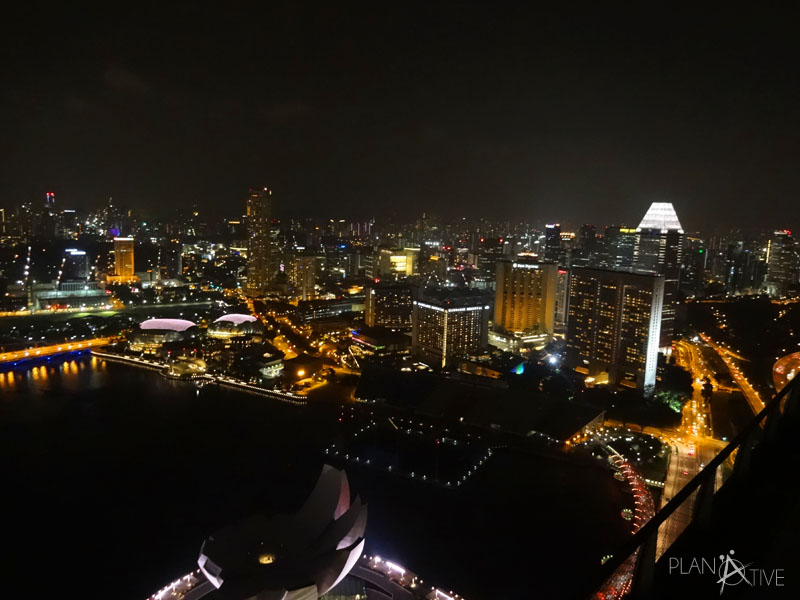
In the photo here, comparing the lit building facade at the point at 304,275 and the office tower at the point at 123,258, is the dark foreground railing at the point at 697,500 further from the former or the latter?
the office tower at the point at 123,258

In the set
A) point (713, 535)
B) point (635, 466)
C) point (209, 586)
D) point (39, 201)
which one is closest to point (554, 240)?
point (635, 466)

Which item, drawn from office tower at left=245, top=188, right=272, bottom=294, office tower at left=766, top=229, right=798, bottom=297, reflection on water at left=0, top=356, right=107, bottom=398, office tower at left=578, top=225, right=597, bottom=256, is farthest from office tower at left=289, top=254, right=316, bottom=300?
office tower at left=766, top=229, right=798, bottom=297

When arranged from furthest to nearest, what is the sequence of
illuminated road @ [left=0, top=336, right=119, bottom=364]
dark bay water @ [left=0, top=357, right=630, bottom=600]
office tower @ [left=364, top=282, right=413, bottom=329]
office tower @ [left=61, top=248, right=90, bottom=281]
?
1. office tower @ [left=61, top=248, right=90, bottom=281]
2. office tower @ [left=364, top=282, right=413, bottom=329]
3. illuminated road @ [left=0, top=336, right=119, bottom=364]
4. dark bay water @ [left=0, top=357, right=630, bottom=600]

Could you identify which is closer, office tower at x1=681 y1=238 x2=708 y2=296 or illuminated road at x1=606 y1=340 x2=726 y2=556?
illuminated road at x1=606 y1=340 x2=726 y2=556

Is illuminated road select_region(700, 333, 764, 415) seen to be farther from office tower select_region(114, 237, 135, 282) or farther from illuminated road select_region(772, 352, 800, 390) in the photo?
office tower select_region(114, 237, 135, 282)

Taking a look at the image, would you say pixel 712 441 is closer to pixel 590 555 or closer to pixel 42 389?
pixel 590 555

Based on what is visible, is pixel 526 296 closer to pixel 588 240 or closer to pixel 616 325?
pixel 616 325
